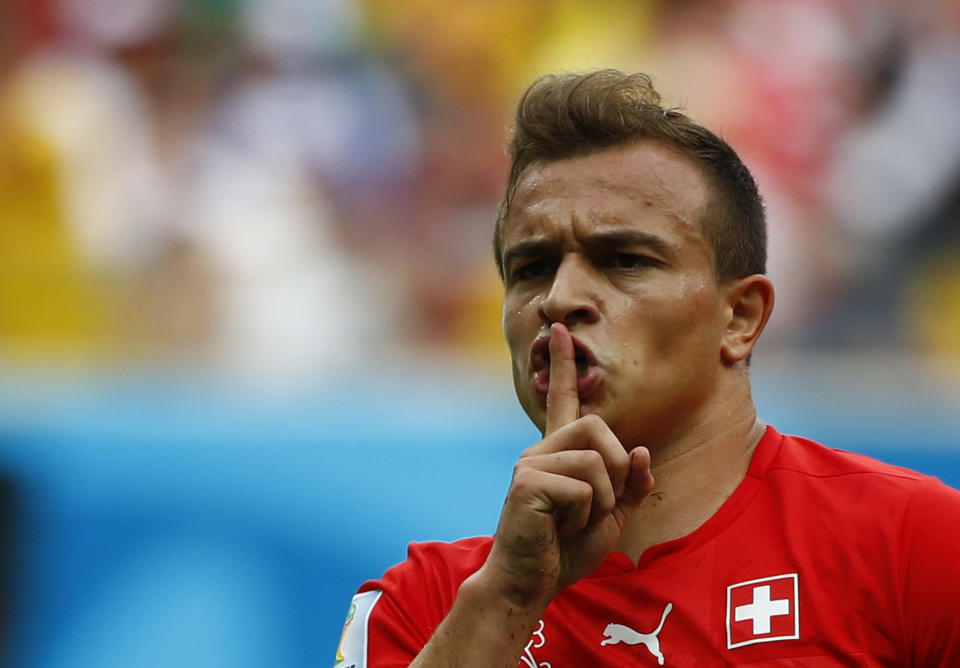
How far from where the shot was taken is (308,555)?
16.9ft

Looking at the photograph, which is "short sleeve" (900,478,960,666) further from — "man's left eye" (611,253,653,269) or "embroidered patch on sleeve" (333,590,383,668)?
"embroidered patch on sleeve" (333,590,383,668)

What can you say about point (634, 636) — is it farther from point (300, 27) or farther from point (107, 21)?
point (107, 21)

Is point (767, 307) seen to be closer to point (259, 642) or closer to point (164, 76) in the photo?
point (259, 642)

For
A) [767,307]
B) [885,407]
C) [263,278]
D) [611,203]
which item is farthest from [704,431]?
[263,278]

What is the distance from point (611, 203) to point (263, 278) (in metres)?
4.28

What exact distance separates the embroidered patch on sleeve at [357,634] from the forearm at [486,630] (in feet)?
1.48

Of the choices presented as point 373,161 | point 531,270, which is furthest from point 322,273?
point 531,270

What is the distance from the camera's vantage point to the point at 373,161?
7.04 meters

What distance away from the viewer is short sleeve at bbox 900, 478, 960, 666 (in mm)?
2203

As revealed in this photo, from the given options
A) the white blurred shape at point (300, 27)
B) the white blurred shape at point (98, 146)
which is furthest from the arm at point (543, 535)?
the white blurred shape at point (300, 27)

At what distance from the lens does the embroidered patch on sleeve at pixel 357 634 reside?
267 cm

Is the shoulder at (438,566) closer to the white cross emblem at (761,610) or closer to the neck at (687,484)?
the neck at (687,484)

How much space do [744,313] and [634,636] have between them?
29.9 inches

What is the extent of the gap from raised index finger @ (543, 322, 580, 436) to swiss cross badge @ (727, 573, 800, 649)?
0.45m
